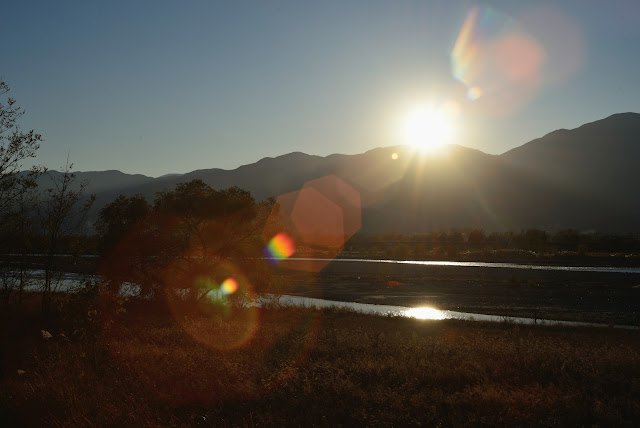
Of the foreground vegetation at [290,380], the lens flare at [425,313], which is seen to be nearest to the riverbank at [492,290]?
the lens flare at [425,313]

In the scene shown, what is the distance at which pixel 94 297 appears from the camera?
1453 centimetres

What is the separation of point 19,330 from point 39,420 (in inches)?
443

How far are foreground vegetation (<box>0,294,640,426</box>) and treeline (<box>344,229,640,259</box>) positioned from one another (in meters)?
88.4

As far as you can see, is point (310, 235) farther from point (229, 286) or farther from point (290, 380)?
point (290, 380)

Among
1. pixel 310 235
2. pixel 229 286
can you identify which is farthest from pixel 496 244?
pixel 229 286

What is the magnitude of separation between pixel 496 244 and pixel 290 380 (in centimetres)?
11899

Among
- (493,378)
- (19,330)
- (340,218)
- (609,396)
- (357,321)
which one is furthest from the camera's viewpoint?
(340,218)

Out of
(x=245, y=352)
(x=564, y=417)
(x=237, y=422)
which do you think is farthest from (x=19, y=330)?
(x=564, y=417)

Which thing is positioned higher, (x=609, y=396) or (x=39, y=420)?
(x=39, y=420)

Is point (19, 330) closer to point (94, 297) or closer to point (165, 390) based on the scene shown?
point (94, 297)

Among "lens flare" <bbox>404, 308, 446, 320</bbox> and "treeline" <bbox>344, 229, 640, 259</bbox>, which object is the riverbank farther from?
"treeline" <bbox>344, 229, 640, 259</bbox>

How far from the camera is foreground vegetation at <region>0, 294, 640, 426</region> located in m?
10.8

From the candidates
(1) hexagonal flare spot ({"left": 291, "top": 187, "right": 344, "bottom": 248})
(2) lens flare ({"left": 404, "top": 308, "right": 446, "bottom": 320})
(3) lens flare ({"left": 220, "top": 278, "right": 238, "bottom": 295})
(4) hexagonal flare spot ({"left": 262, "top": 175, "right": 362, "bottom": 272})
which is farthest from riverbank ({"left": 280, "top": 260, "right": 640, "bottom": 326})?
(1) hexagonal flare spot ({"left": 291, "top": 187, "right": 344, "bottom": 248})

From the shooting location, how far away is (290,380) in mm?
14125
